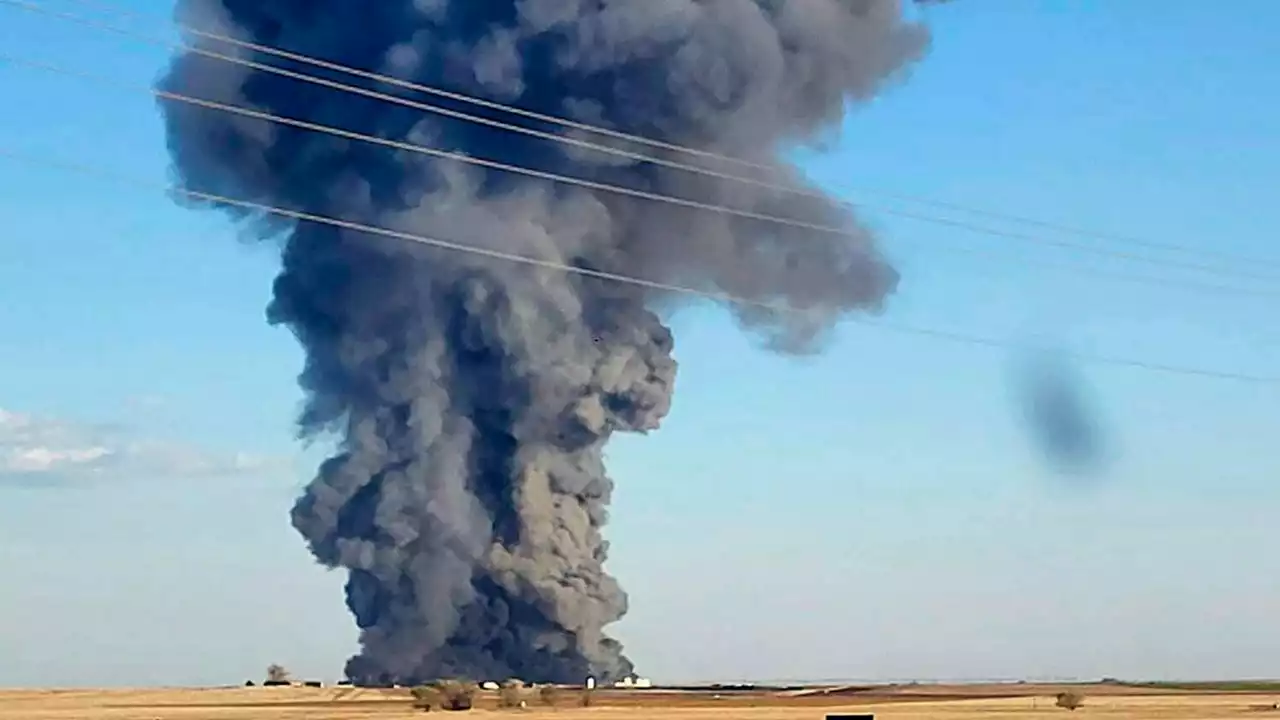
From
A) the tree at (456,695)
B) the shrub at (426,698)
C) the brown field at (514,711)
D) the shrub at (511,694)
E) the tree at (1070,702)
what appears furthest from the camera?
the tree at (1070,702)

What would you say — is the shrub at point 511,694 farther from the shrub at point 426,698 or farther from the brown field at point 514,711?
the shrub at point 426,698

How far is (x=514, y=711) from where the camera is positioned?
60.3 metres

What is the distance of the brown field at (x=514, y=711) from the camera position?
53.2 meters

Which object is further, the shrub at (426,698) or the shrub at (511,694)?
the shrub at (511,694)

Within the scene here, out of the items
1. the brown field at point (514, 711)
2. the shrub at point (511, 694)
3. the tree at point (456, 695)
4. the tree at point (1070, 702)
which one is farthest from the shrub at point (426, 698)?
the tree at point (1070, 702)

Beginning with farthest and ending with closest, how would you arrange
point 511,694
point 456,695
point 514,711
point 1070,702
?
point 1070,702 < point 511,694 < point 456,695 < point 514,711

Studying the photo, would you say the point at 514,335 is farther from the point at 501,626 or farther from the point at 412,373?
the point at 501,626

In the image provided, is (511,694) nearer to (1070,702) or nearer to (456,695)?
(456,695)

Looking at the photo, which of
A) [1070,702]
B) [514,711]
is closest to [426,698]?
[514,711]

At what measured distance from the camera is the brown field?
5316cm

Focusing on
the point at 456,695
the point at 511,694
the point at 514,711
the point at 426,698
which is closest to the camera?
the point at 514,711

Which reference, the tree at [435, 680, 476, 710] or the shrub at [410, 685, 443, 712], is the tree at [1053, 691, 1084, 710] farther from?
the shrub at [410, 685, 443, 712]

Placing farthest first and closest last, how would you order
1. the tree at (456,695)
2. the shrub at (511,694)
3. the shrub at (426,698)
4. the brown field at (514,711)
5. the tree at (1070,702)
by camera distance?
the tree at (1070,702), the shrub at (511,694), the tree at (456,695), the shrub at (426,698), the brown field at (514,711)

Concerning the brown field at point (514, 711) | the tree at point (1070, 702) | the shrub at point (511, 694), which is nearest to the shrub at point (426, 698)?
the brown field at point (514, 711)
